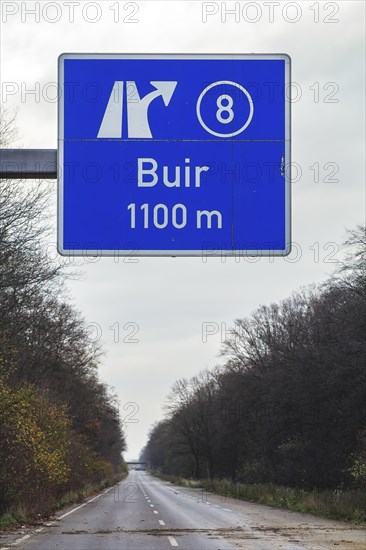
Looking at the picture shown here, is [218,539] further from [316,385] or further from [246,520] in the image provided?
[316,385]

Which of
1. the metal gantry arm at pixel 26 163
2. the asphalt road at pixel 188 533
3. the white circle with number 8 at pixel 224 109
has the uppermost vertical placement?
the white circle with number 8 at pixel 224 109

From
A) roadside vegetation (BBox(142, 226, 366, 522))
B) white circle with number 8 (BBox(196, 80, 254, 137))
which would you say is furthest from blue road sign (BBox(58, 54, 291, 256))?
roadside vegetation (BBox(142, 226, 366, 522))

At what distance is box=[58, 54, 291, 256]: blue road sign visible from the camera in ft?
22.9

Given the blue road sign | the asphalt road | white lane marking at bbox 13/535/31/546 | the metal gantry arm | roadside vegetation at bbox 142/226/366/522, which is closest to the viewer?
the metal gantry arm

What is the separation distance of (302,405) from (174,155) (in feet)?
149

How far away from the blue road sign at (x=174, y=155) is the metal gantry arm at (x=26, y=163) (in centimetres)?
13

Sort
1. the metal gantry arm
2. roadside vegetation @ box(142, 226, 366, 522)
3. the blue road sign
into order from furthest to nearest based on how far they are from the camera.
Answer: roadside vegetation @ box(142, 226, 366, 522) → the blue road sign → the metal gantry arm

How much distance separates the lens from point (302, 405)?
2015 inches

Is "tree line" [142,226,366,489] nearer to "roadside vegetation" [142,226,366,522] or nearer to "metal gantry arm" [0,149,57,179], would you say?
"roadside vegetation" [142,226,366,522]

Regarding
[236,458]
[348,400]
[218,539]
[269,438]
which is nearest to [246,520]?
[218,539]

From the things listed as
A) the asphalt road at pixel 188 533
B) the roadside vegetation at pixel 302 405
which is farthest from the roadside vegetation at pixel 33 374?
the roadside vegetation at pixel 302 405

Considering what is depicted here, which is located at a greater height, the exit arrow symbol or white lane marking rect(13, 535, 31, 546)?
the exit arrow symbol

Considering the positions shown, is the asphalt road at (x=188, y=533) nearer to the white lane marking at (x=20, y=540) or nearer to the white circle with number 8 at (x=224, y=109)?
the white lane marking at (x=20, y=540)

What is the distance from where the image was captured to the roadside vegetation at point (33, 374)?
22.9 meters
